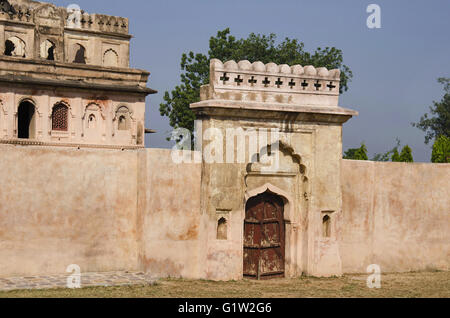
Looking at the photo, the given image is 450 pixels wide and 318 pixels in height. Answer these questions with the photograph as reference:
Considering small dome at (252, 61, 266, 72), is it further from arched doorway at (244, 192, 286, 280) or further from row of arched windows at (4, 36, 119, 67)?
row of arched windows at (4, 36, 119, 67)

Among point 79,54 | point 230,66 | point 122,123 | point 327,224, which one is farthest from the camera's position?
point 79,54

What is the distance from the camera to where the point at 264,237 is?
1282 centimetres

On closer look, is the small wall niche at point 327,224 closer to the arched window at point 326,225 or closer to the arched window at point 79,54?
the arched window at point 326,225

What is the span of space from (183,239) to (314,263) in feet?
8.89

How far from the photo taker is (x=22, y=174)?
11.3 metres

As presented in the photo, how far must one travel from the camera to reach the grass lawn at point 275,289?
10.3m

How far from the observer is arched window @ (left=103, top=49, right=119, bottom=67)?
3406 centimetres

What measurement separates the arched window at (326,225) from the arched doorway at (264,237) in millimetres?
827

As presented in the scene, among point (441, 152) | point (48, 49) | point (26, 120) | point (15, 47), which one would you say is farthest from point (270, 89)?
point (48, 49)

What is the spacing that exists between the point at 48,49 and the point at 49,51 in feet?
0.43

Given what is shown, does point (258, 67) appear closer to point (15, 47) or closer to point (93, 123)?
point (93, 123)

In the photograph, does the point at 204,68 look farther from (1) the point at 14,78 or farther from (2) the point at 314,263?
(2) the point at 314,263

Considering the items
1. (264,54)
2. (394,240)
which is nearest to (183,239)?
(394,240)

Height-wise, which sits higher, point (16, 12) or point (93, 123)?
point (16, 12)
